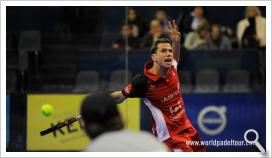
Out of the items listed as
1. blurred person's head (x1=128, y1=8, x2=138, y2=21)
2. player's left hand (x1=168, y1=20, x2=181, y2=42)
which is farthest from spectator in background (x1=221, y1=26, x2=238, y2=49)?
blurred person's head (x1=128, y1=8, x2=138, y2=21)

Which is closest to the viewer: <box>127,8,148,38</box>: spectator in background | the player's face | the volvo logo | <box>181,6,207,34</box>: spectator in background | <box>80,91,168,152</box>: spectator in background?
<box>80,91,168,152</box>: spectator in background

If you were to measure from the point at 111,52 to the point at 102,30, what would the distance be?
0.84 ft

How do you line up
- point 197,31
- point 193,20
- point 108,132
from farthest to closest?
point 197,31 < point 193,20 < point 108,132

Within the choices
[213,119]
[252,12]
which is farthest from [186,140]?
→ [252,12]

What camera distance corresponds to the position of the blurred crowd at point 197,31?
7.22 metres

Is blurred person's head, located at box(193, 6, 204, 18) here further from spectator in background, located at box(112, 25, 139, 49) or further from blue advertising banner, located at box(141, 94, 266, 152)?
blue advertising banner, located at box(141, 94, 266, 152)

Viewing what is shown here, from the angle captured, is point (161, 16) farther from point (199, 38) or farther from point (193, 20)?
point (199, 38)

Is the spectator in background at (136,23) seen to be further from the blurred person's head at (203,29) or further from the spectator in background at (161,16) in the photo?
the blurred person's head at (203,29)

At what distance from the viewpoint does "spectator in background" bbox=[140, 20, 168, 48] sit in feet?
23.6

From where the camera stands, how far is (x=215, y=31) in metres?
7.40

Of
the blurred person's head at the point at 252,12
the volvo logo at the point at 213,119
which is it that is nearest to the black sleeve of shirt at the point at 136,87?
the volvo logo at the point at 213,119

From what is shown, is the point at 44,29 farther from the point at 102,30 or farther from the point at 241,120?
the point at 241,120

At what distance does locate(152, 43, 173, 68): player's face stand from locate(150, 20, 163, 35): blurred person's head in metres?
0.17

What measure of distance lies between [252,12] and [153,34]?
3.13 feet
